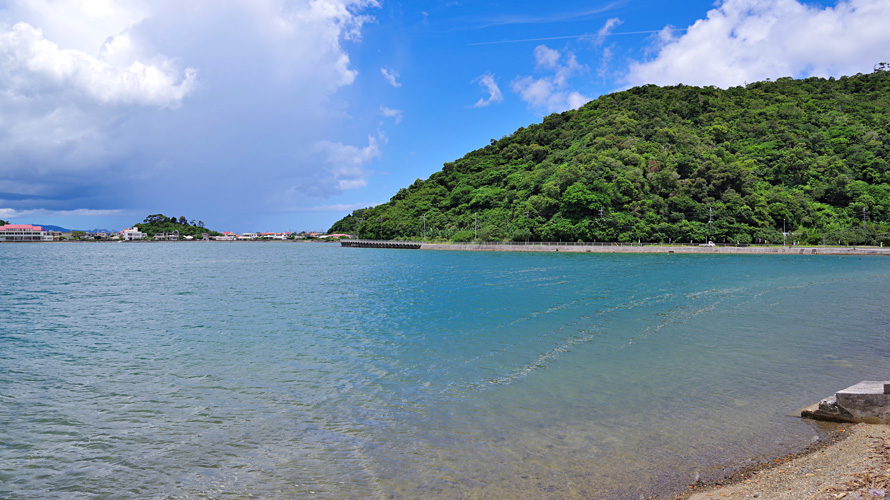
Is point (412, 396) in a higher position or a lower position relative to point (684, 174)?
lower

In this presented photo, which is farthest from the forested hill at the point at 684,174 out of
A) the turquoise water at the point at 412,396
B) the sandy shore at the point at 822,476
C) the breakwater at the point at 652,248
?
the sandy shore at the point at 822,476

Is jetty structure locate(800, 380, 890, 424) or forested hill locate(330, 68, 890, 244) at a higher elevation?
forested hill locate(330, 68, 890, 244)

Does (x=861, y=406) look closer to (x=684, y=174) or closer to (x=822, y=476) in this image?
(x=822, y=476)

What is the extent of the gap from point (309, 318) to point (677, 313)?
46.1 feet

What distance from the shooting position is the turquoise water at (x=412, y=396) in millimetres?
5719

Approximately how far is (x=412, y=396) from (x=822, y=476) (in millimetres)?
5838

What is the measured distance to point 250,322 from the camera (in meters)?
17.3

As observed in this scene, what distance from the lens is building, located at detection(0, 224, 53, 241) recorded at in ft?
577

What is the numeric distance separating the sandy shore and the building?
23264 centimetres

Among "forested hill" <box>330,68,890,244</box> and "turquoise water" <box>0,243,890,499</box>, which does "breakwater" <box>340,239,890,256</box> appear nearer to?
"forested hill" <box>330,68,890,244</box>

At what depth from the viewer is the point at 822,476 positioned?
498 centimetres

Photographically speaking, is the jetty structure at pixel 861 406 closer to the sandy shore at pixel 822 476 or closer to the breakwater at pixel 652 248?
the sandy shore at pixel 822 476

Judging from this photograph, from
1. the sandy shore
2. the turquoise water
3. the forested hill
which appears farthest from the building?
the sandy shore

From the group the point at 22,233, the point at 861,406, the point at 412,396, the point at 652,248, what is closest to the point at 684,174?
the point at 652,248
